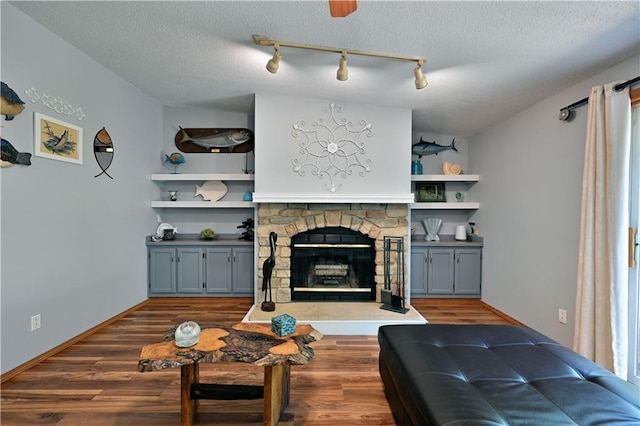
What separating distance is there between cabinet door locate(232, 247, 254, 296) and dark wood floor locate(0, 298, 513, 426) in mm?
1180

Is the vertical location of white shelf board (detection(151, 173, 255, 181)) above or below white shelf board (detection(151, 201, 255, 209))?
above

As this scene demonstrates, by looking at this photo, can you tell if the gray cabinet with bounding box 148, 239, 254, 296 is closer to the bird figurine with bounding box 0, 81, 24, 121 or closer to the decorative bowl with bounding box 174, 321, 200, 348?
the bird figurine with bounding box 0, 81, 24, 121

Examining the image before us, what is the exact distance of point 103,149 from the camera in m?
3.15

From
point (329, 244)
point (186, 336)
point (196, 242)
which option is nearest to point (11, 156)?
point (186, 336)

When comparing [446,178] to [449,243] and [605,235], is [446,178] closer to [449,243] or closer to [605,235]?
[449,243]

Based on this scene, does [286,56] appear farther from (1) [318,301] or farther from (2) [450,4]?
(1) [318,301]

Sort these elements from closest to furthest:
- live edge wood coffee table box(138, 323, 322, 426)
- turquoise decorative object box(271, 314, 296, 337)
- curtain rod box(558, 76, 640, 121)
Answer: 1. live edge wood coffee table box(138, 323, 322, 426)
2. turquoise decorative object box(271, 314, 296, 337)
3. curtain rod box(558, 76, 640, 121)

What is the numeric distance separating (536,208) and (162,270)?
4.52m

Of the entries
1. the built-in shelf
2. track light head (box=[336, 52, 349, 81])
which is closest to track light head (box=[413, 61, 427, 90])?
track light head (box=[336, 52, 349, 81])

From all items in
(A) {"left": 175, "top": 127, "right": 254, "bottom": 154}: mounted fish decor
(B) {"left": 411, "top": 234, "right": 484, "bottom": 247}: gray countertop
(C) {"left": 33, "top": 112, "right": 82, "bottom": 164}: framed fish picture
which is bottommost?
(B) {"left": 411, "top": 234, "right": 484, "bottom": 247}: gray countertop

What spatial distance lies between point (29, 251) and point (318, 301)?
279cm

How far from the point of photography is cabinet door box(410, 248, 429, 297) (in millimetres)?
4195

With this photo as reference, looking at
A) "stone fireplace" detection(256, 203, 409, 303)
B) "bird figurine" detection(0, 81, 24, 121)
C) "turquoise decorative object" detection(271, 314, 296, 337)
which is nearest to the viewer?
"turquoise decorative object" detection(271, 314, 296, 337)

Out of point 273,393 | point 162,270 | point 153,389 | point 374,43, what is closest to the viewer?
point 273,393
